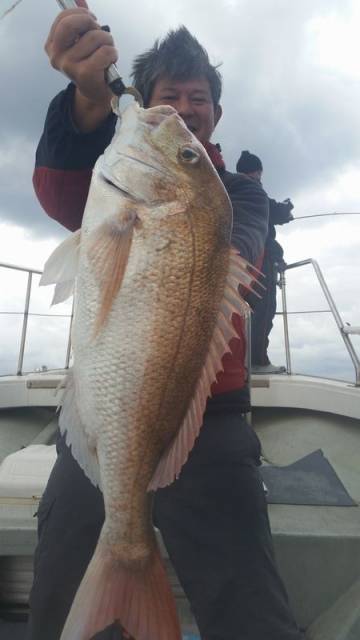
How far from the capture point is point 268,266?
4945mm

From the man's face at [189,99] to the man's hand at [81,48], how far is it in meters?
0.66

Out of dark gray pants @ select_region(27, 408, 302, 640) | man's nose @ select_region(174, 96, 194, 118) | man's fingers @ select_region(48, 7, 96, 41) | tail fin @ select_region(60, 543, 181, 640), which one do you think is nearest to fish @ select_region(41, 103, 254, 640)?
tail fin @ select_region(60, 543, 181, 640)

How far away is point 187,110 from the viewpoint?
209cm

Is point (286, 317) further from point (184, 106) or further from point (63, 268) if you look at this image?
point (63, 268)

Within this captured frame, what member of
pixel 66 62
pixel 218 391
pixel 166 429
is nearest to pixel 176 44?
pixel 66 62

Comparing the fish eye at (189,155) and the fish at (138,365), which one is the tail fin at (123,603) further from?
the fish eye at (189,155)

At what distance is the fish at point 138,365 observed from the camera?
1327 millimetres

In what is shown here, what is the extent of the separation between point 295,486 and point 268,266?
261 centimetres

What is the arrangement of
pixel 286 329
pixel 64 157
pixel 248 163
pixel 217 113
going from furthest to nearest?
pixel 248 163
pixel 286 329
pixel 217 113
pixel 64 157

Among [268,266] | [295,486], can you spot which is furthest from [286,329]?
[295,486]

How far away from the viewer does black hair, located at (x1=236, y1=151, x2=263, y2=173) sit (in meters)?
4.89

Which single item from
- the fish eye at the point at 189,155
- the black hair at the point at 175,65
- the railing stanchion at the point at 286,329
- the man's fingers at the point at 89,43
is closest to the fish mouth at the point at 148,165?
the fish eye at the point at 189,155

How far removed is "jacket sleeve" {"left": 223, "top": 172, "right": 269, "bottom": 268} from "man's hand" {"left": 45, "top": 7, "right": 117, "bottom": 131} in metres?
0.75

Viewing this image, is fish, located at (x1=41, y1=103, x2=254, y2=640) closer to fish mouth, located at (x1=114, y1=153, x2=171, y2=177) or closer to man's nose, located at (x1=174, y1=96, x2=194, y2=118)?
fish mouth, located at (x1=114, y1=153, x2=171, y2=177)
